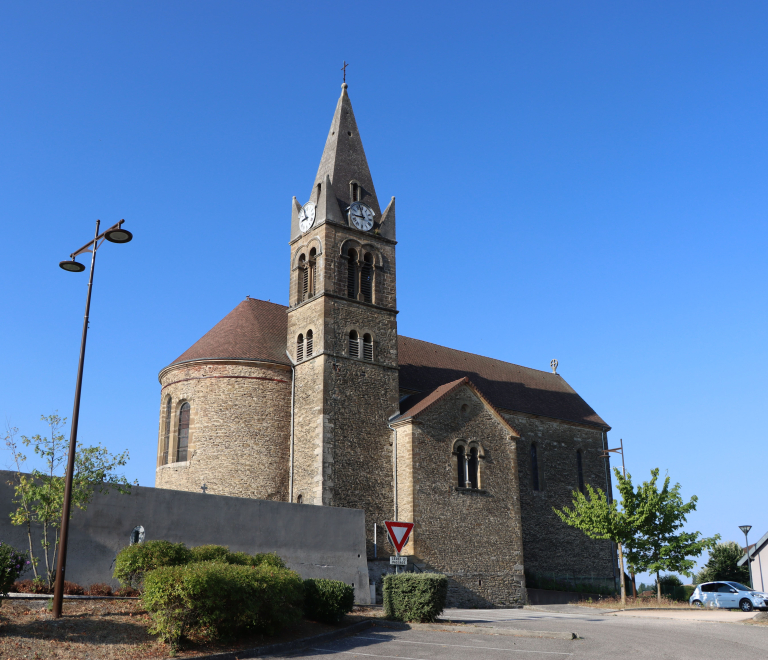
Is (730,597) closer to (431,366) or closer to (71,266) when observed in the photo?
(431,366)

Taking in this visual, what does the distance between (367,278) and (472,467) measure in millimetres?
9748

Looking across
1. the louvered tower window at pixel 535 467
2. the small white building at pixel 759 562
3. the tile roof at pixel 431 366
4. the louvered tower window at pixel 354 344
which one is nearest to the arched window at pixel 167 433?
the tile roof at pixel 431 366

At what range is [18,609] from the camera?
13.2m

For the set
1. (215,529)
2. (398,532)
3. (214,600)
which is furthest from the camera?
(215,529)

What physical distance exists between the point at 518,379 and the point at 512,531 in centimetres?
1290

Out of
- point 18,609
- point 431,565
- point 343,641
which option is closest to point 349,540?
point 431,565

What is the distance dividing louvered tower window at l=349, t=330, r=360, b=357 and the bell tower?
0.04m

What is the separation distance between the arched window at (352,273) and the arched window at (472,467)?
28.5ft

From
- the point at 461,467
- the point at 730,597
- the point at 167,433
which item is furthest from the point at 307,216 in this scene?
the point at 730,597

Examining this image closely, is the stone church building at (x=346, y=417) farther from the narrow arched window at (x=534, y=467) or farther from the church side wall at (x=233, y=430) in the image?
the narrow arched window at (x=534, y=467)

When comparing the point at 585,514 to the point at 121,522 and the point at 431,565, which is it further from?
the point at 121,522

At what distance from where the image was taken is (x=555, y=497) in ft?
124

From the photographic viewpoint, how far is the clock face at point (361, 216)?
32.9 metres

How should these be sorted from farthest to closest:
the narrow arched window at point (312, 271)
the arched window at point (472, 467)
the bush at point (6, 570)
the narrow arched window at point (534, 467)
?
the narrow arched window at point (534, 467) → the narrow arched window at point (312, 271) → the arched window at point (472, 467) → the bush at point (6, 570)
